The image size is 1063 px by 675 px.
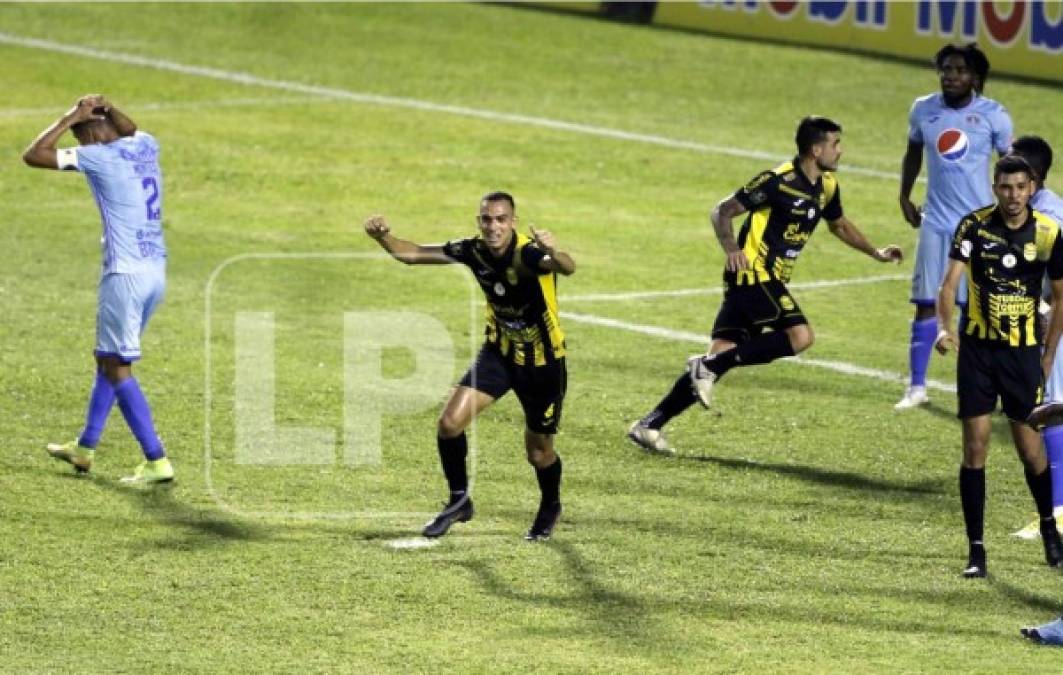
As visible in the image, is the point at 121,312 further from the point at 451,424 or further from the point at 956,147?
the point at 956,147

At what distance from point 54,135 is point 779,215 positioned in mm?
4739

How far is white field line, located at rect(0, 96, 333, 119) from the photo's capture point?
29469 mm

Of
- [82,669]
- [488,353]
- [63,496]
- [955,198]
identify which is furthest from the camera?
[955,198]

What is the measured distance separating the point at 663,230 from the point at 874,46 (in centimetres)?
1071

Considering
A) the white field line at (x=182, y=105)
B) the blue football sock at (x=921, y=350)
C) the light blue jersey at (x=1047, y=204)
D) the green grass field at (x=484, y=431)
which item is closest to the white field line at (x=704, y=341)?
the green grass field at (x=484, y=431)

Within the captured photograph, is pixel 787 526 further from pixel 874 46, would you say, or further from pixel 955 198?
pixel 874 46

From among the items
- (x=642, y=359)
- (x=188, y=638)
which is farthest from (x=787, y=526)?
(x=642, y=359)

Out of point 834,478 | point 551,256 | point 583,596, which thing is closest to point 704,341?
point 834,478

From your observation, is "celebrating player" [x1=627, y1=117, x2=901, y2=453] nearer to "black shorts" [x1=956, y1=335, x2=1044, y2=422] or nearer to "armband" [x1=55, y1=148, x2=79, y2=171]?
"black shorts" [x1=956, y1=335, x2=1044, y2=422]

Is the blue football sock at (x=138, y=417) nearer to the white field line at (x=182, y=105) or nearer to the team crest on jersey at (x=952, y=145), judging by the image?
the team crest on jersey at (x=952, y=145)

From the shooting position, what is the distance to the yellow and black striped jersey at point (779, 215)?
1471 cm

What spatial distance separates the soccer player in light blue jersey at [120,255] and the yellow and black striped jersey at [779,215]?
383cm

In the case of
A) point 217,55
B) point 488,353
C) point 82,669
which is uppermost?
Result: point 217,55

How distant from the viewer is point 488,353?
41.4ft
